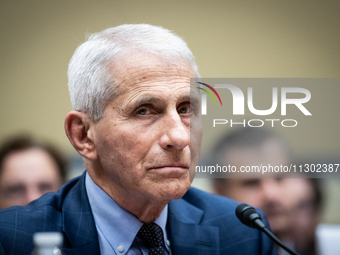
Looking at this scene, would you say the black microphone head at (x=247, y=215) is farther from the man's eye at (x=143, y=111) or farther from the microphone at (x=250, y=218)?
the man's eye at (x=143, y=111)

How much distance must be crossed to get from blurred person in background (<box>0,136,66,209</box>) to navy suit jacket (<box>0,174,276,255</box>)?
0.48 m

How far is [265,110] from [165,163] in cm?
56

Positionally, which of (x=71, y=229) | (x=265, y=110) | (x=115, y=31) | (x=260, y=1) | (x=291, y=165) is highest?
(x=260, y=1)

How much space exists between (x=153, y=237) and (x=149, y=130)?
0.42 meters

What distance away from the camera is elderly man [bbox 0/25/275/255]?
1.20 meters

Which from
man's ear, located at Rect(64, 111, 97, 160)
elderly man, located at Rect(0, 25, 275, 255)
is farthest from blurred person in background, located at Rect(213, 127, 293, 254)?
man's ear, located at Rect(64, 111, 97, 160)

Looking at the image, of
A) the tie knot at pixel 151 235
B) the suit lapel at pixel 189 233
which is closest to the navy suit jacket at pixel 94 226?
the suit lapel at pixel 189 233

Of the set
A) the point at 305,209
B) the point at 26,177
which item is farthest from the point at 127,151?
the point at 305,209

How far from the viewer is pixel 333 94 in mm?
1620

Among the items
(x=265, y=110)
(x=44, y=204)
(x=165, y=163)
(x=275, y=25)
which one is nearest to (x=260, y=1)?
(x=275, y=25)

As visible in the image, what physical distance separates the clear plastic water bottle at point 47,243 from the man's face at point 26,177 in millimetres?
635

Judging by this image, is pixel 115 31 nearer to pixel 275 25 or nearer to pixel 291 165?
pixel 291 165

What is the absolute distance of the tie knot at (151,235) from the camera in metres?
1.31

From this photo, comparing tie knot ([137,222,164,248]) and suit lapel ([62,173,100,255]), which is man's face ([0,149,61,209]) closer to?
suit lapel ([62,173,100,255])
